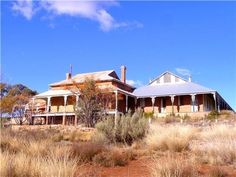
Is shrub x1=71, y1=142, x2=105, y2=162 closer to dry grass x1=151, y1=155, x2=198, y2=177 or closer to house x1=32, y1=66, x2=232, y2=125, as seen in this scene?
dry grass x1=151, y1=155, x2=198, y2=177

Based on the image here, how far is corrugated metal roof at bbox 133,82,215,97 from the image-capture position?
1599 inches

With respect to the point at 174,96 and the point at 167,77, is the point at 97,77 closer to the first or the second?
the point at 167,77

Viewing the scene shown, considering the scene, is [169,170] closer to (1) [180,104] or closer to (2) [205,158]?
(2) [205,158]

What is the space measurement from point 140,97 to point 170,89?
3.48m

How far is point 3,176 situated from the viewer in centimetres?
717

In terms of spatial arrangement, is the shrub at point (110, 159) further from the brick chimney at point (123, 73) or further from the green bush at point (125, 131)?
the brick chimney at point (123, 73)

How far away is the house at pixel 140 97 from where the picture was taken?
132ft

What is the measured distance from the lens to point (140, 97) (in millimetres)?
43594

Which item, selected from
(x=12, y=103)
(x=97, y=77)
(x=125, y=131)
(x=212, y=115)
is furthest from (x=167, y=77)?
(x=125, y=131)

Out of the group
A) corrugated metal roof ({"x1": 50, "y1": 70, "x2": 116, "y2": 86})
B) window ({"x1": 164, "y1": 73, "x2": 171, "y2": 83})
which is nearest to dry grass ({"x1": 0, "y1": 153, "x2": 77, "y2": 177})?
corrugated metal roof ({"x1": 50, "y1": 70, "x2": 116, "y2": 86})

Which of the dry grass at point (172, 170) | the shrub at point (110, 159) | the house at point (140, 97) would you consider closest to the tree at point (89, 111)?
the house at point (140, 97)

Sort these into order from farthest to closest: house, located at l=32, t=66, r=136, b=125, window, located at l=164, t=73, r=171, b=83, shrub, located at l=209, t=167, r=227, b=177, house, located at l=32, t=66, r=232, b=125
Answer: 1. window, located at l=164, t=73, r=171, b=83
2. house, located at l=32, t=66, r=232, b=125
3. house, located at l=32, t=66, r=136, b=125
4. shrub, located at l=209, t=167, r=227, b=177

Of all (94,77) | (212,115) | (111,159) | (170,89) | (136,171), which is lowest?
(136,171)

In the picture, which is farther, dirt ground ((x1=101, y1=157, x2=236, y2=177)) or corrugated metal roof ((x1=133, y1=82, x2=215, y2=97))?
corrugated metal roof ((x1=133, y1=82, x2=215, y2=97))
